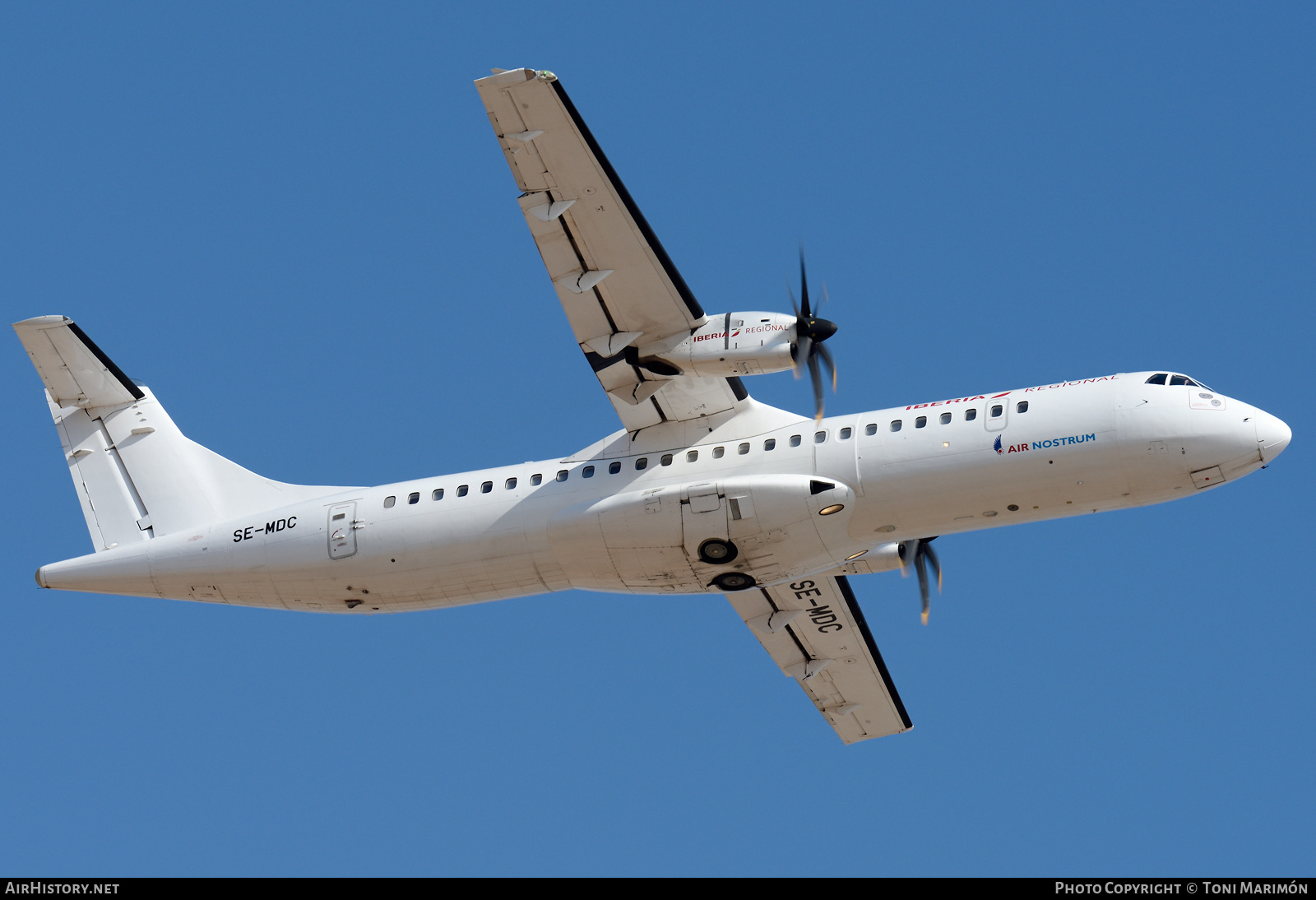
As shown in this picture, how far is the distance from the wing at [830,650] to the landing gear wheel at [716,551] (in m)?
3.39

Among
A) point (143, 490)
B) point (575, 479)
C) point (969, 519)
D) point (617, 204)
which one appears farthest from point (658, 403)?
point (143, 490)

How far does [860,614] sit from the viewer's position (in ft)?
81.6

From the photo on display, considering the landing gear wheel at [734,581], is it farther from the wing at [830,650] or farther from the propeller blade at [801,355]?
the propeller blade at [801,355]

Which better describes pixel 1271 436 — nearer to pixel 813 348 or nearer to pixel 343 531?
pixel 813 348

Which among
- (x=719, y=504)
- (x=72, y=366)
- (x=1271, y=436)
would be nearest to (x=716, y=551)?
(x=719, y=504)

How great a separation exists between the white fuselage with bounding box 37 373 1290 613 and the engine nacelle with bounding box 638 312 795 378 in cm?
131

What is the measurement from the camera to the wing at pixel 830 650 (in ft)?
80.0

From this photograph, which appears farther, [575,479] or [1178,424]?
[575,479]

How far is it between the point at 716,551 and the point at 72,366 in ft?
37.1

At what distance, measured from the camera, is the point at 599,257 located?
20500 millimetres

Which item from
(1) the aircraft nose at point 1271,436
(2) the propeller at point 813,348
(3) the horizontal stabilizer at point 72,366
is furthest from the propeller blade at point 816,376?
(3) the horizontal stabilizer at point 72,366
